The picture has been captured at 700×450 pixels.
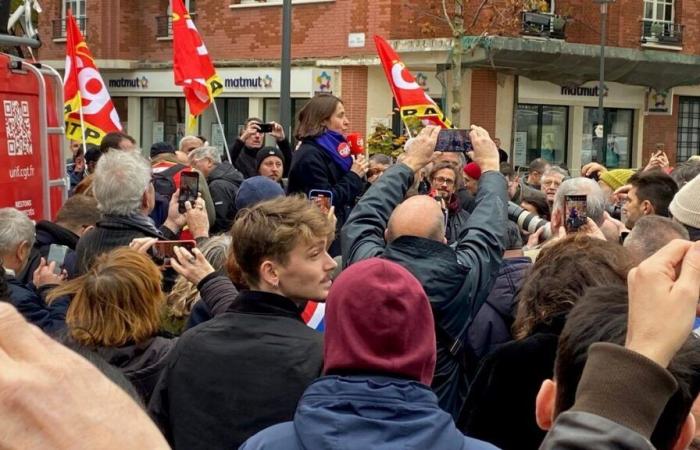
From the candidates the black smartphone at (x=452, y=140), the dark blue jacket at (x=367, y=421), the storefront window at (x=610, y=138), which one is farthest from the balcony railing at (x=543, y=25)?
the dark blue jacket at (x=367, y=421)

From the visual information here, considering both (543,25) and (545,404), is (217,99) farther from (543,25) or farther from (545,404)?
(545,404)

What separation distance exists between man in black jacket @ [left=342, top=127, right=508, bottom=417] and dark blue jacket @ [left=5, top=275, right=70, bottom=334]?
4.30 ft

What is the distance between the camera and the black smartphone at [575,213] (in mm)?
5020

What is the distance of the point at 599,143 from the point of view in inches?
1049

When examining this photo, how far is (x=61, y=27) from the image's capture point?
30.6m

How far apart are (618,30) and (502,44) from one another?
5.82 meters

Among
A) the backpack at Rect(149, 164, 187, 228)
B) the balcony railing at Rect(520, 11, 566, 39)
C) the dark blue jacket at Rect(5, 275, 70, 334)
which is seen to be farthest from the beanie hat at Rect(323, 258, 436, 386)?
the balcony railing at Rect(520, 11, 566, 39)

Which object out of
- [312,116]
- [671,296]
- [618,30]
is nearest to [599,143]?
[618,30]

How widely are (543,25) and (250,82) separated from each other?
24.2 feet

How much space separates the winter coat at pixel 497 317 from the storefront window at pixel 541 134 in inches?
848

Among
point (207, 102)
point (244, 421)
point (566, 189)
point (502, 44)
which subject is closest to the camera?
point (244, 421)

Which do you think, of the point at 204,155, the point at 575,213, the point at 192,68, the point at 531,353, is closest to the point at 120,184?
the point at 575,213

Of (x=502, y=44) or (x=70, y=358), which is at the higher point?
(x=502, y=44)

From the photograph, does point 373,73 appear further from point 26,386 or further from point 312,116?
point 26,386
